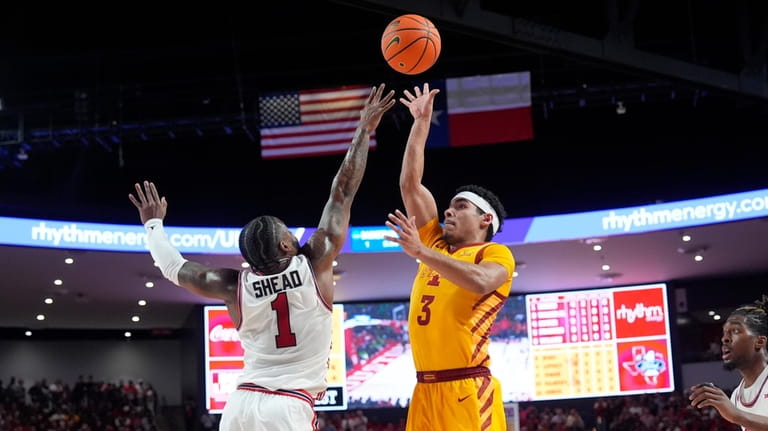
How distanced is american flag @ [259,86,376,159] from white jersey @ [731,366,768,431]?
1147 centimetres

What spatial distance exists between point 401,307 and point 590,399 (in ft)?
17.1

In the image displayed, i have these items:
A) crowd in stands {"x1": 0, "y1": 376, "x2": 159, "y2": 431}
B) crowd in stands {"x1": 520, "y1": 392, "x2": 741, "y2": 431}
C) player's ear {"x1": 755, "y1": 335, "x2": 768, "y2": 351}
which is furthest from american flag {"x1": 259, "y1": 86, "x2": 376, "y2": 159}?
player's ear {"x1": 755, "y1": 335, "x2": 768, "y2": 351}

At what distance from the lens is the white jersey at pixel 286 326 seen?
5047 millimetres

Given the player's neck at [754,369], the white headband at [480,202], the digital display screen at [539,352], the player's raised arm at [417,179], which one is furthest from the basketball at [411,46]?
the digital display screen at [539,352]

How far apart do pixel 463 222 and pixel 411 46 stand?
2.57 m

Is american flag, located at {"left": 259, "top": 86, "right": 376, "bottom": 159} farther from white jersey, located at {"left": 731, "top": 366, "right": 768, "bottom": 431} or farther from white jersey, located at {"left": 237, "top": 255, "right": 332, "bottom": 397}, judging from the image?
white jersey, located at {"left": 237, "top": 255, "right": 332, "bottom": 397}

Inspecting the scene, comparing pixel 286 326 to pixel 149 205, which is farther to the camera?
pixel 149 205

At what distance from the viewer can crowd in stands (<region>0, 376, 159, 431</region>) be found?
2491 cm

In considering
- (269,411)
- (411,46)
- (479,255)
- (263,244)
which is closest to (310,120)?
(411,46)

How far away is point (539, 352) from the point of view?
23.5 m

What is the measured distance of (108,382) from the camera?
29.8 m

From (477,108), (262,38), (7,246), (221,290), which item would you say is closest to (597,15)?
(477,108)

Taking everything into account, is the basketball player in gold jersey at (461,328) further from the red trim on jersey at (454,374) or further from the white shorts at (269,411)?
the white shorts at (269,411)

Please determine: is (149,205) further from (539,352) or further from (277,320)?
(539,352)
